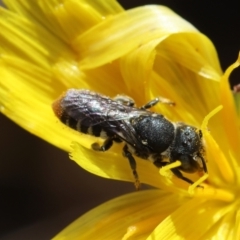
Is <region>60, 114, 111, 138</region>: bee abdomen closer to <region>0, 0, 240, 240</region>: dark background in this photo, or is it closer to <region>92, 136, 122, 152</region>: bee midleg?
<region>92, 136, 122, 152</region>: bee midleg

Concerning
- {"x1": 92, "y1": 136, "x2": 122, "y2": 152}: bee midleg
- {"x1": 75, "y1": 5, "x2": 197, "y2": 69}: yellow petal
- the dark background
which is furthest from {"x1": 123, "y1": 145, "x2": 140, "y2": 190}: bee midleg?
the dark background

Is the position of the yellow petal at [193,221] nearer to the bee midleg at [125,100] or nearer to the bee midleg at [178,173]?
the bee midleg at [178,173]

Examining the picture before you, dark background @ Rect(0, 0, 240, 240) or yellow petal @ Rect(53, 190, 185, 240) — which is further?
dark background @ Rect(0, 0, 240, 240)

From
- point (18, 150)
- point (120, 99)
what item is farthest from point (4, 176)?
point (120, 99)

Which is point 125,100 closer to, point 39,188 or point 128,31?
point 128,31

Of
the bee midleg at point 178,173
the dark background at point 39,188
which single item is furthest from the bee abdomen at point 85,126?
the dark background at point 39,188

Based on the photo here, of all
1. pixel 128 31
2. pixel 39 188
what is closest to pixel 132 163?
pixel 128 31
